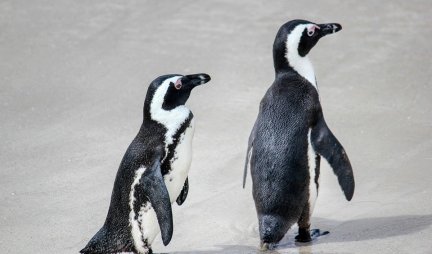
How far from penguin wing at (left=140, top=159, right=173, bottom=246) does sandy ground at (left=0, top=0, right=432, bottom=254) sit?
0.37 meters

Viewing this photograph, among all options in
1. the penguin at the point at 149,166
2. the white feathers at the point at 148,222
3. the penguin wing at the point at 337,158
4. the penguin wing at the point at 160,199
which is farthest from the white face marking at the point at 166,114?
the penguin wing at the point at 337,158

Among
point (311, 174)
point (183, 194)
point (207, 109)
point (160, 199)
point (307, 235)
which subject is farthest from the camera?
point (207, 109)

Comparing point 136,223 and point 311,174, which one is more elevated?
point 311,174

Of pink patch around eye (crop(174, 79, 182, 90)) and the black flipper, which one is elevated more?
pink patch around eye (crop(174, 79, 182, 90))

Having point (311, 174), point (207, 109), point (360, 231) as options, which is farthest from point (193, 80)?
point (207, 109)

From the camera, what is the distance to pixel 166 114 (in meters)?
4.69

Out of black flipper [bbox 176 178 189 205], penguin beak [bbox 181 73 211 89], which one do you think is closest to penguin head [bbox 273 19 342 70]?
penguin beak [bbox 181 73 211 89]

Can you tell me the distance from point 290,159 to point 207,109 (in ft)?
7.10

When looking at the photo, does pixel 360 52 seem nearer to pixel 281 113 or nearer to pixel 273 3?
pixel 273 3

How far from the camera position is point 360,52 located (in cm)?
718

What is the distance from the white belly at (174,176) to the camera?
4.66 metres

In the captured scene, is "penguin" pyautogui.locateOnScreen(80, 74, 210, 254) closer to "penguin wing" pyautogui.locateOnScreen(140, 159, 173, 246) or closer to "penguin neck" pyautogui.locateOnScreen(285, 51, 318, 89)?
"penguin wing" pyautogui.locateOnScreen(140, 159, 173, 246)

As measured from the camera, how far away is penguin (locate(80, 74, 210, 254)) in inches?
182

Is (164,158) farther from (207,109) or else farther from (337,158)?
(207,109)
